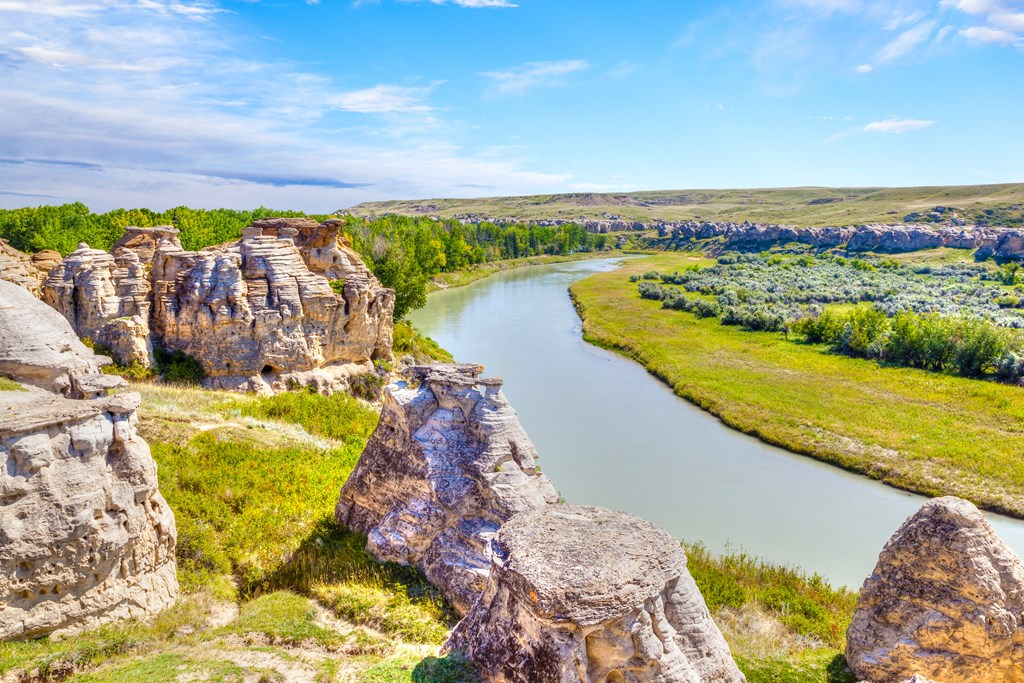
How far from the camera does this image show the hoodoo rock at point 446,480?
37.5ft

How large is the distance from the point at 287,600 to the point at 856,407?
27.3 meters

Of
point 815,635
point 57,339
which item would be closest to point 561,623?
point 815,635

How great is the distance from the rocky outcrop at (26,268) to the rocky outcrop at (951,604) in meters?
24.2

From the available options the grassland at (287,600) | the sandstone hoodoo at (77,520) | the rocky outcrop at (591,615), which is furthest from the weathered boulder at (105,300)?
→ the rocky outcrop at (591,615)

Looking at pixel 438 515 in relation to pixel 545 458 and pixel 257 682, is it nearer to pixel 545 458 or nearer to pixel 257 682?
pixel 257 682

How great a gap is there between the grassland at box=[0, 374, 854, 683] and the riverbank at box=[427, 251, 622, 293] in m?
53.7

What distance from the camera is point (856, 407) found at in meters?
29.4

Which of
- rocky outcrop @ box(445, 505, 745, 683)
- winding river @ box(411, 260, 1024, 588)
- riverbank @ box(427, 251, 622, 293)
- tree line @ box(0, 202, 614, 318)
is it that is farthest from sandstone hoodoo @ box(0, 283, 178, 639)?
riverbank @ box(427, 251, 622, 293)

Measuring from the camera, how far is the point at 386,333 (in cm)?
2902

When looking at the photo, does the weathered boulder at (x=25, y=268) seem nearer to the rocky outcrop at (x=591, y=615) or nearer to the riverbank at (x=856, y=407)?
the rocky outcrop at (x=591, y=615)

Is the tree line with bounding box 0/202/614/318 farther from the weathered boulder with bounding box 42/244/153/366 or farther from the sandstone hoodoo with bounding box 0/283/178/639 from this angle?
the sandstone hoodoo with bounding box 0/283/178/639

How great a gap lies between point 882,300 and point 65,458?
61.6 meters

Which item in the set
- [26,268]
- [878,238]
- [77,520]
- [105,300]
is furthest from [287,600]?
[878,238]

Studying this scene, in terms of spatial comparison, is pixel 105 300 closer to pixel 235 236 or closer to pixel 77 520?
pixel 77 520
